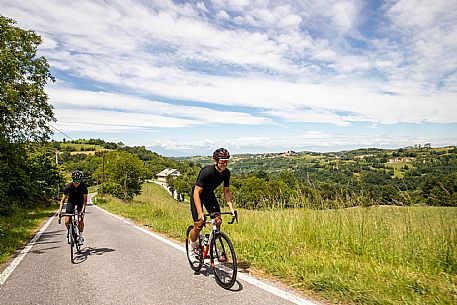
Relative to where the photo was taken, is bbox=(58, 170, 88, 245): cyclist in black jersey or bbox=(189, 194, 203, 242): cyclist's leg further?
bbox=(58, 170, 88, 245): cyclist in black jersey

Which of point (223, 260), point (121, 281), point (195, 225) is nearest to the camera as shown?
point (223, 260)

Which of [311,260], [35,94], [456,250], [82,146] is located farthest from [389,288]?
[82,146]

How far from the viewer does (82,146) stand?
134m

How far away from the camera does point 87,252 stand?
24.0 ft

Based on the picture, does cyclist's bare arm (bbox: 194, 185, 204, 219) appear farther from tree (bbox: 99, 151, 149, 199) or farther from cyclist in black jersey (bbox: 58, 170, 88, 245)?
tree (bbox: 99, 151, 149, 199)

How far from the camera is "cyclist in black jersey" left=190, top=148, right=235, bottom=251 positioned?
15.8 ft

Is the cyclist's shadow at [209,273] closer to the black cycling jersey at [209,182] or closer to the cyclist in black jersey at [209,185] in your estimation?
the cyclist in black jersey at [209,185]

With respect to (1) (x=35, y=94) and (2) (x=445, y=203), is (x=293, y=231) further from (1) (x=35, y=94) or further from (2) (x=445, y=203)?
(1) (x=35, y=94)

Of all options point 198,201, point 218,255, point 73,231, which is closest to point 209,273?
point 218,255

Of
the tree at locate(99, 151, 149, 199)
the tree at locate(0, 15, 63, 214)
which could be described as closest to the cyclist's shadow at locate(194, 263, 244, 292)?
the tree at locate(0, 15, 63, 214)

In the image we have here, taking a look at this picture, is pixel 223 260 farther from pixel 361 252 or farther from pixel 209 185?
pixel 361 252

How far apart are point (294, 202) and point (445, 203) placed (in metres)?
3.60

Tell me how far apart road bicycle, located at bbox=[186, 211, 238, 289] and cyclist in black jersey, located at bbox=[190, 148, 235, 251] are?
164 mm

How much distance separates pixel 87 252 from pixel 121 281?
2975 millimetres
